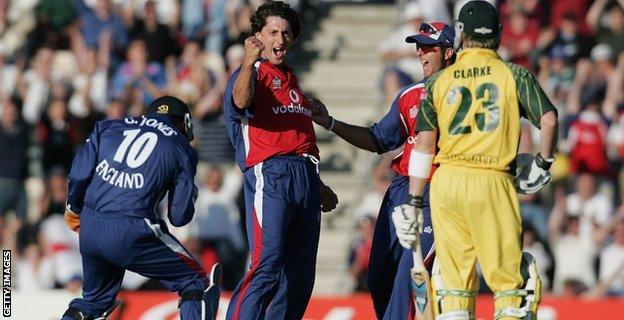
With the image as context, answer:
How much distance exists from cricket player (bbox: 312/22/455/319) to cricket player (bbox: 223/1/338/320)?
407 millimetres

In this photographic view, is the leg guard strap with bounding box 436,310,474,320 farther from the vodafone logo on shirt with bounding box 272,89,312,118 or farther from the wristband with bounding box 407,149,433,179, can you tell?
the vodafone logo on shirt with bounding box 272,89,312,118

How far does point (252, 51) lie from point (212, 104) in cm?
812

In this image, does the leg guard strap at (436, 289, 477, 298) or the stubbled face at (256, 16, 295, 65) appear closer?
the leg guard strap at (436, 289, 477, 298)

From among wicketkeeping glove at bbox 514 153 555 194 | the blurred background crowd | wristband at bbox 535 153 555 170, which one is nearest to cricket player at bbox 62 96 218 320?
wicketkeeping glove at bbox 514 153 555 194

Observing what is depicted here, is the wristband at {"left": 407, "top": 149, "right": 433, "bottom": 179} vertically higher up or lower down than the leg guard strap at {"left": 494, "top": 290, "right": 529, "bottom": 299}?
higher up

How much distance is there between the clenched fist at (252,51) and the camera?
32.8 ft

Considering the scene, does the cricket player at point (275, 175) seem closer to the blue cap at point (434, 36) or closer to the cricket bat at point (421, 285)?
the blue cap at point (434, 36)

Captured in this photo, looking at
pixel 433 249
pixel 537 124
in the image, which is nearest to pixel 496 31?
pixel 537 124

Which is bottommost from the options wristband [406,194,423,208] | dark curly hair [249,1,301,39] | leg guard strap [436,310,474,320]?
leg guard strap [436,310,474,320]

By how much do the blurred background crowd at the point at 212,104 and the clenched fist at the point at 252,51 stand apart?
6297 mm

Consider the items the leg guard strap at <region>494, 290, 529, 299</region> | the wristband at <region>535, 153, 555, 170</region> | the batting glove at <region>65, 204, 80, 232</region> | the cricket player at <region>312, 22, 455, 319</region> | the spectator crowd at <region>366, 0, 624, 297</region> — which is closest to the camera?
the leg guard strap at <region>494, 290, 529, 299</region>

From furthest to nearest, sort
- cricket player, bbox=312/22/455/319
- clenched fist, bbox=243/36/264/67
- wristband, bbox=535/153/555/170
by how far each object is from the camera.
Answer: cricket player, bbox=312/22/455/319 < clenched fist, bbox=243/36/264/67 < wristband, bbox=535/153/555/170

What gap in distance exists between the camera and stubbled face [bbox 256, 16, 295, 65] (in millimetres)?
10633

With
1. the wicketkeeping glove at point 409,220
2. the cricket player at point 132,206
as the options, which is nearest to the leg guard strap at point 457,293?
the wicketkeeping glove at point 409,220
